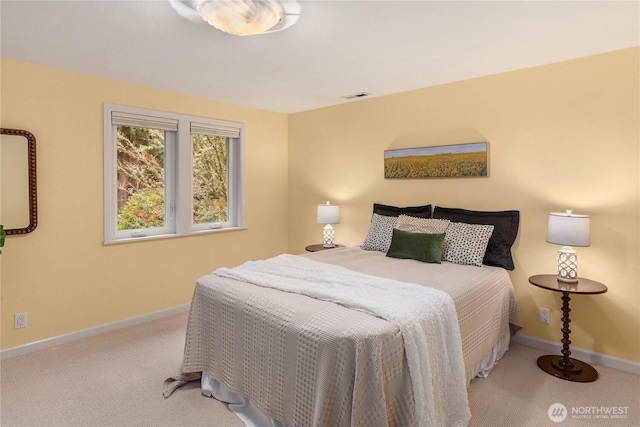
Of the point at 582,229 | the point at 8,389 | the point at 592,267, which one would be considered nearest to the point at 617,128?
the point at 582,229

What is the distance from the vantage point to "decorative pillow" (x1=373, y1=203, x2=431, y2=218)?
3493mm

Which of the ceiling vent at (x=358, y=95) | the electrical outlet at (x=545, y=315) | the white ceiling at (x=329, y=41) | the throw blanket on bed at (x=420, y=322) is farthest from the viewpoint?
the ceiling vent at (x=358, y=95)

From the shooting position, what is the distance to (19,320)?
285cm

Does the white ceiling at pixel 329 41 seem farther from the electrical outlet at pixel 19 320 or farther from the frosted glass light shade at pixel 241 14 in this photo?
the electrical outlet at pixel 19 320

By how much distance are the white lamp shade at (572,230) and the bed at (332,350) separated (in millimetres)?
514

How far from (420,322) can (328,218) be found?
2368 millimetres

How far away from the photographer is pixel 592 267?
2.72 meters

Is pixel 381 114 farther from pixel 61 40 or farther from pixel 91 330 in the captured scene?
pixel 91 330

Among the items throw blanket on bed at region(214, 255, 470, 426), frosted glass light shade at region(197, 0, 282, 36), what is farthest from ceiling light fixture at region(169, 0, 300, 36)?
throw blanket on bed at region(214, 255, 470, 426)

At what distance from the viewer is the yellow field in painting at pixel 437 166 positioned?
3235 mm

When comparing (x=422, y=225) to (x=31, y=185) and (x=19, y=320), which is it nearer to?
(x=31, y=185)

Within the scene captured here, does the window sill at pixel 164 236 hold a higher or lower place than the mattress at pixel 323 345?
higher

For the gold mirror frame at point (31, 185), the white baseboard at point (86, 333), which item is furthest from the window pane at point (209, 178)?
the gold mirror frame at point (31, 185)

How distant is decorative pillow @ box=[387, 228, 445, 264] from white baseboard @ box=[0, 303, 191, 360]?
A: 2.36m
